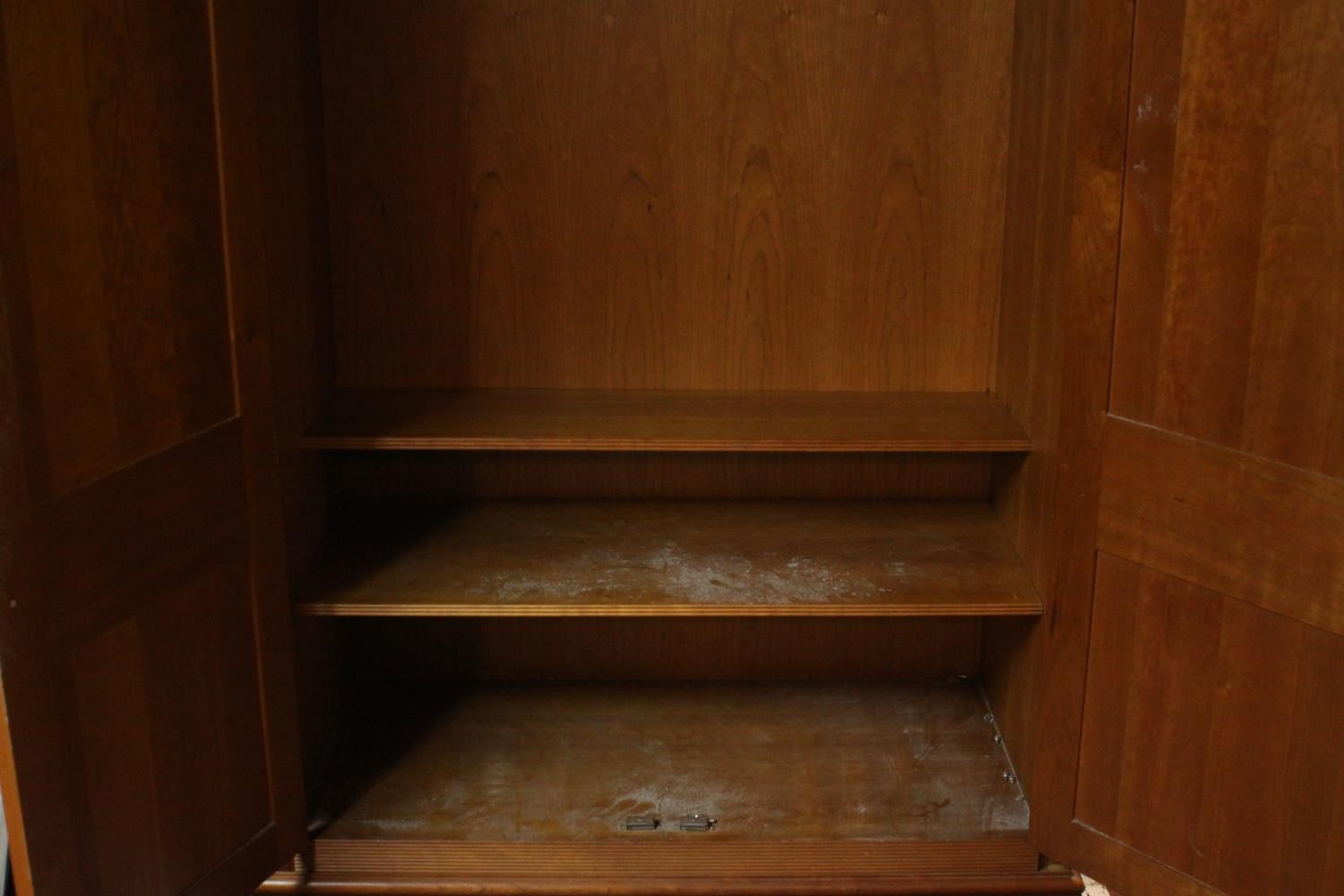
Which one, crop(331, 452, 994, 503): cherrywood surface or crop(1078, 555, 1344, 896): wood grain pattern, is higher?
crop(331, 452, 994, 503): cherrywood surface

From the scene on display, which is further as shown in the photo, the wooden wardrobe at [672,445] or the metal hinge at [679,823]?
the metal hinge at [679,823]

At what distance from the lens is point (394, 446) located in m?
1.99

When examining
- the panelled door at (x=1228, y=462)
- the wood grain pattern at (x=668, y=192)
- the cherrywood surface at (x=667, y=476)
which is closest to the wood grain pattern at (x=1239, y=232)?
the panelled door at (x=1228, y=462)

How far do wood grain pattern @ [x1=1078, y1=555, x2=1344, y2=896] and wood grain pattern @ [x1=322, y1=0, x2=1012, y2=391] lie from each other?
0.72 metres

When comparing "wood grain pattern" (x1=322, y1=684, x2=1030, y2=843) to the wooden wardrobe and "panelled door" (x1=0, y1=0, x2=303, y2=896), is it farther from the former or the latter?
"panelled door" (x1=0, y1=0, x2=303, y2=896)

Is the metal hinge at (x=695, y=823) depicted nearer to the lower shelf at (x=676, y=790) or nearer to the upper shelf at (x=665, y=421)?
the lower shelf at (x=676, y=790)

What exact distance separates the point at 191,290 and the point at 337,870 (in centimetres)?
98

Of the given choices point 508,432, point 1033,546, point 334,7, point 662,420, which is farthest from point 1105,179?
point 334,7

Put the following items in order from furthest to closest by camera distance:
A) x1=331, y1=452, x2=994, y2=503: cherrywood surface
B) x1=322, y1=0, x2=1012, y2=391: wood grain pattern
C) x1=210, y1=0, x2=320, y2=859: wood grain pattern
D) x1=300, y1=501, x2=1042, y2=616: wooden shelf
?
x1=331, y1=452, x2=994, y2=503: cherrywood surface, x1=322, y1=0, x2=1012, y2=391: wood grain pattern, x1=300, y1=501, x2=1042, y2=616: wooden shelf, x1=210, y1=0, x2=320, y2=859: wood grain pattern

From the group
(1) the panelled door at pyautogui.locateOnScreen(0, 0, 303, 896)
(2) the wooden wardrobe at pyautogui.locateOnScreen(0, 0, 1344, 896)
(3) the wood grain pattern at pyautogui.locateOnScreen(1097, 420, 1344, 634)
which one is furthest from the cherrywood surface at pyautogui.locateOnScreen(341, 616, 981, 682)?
(3) the wood grain pattern at pyautogui.locateOnScreen(1097, 420, 1344, 634)

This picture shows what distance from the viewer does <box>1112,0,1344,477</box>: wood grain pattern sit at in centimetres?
145

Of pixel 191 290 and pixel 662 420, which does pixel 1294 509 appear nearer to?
pixel 662 420

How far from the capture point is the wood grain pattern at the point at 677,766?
2.02 metres

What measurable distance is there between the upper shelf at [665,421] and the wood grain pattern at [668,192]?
0.06 metres
